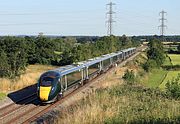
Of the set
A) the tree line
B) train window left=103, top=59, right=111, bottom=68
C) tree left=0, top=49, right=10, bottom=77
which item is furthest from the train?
train window left=103, top=59, right=111, bottom=68

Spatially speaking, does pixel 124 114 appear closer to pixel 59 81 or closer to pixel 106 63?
pixel 59 81

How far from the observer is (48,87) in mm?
24594

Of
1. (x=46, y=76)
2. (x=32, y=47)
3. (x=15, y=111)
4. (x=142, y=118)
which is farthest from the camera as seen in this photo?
(x=32, y=47)

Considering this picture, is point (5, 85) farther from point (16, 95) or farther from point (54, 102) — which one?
point (54, 102)

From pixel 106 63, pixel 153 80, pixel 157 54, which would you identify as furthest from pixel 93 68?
pixel 157 54

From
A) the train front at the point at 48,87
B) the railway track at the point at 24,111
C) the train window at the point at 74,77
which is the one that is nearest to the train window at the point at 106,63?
the train window at the point at 74,77

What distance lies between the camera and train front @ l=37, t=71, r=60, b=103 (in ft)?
79.8

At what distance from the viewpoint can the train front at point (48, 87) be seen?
2431 cm

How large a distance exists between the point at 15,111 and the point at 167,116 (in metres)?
9.68

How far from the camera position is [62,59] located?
70250 mm

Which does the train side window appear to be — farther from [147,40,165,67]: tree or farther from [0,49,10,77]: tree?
[147,40,165,67]: tree

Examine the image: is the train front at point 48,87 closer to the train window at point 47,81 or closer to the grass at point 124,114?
the train window at point 47,81

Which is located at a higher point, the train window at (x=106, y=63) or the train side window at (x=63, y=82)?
the train side window at (x=63, y=82)

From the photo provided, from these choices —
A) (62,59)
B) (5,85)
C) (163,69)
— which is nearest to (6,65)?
(5,85)
